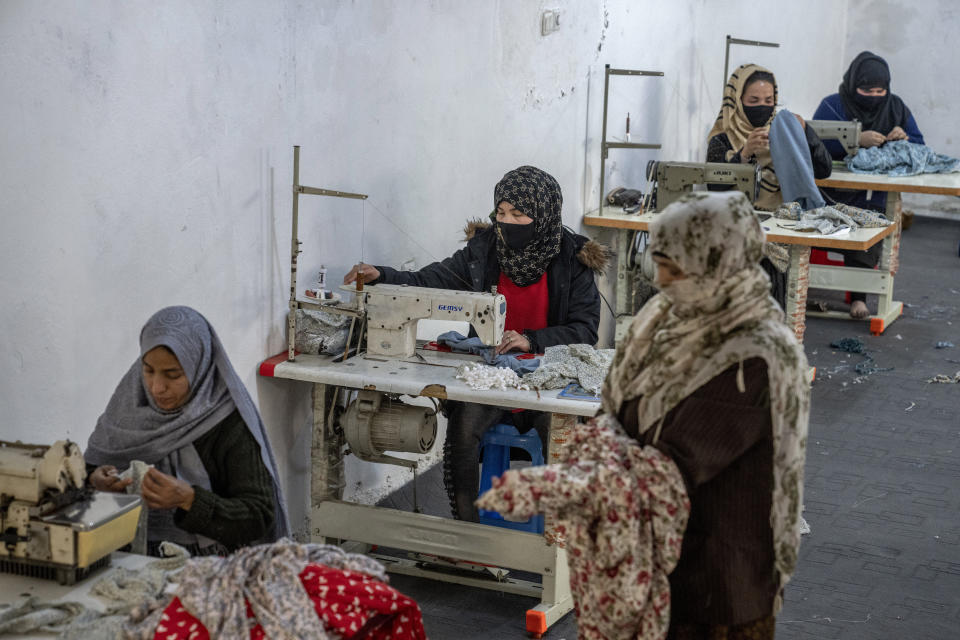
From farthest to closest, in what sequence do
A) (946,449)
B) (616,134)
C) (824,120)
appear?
(824,120), (616,134), (946,449)

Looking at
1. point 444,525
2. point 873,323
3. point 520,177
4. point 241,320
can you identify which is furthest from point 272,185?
point 873,323

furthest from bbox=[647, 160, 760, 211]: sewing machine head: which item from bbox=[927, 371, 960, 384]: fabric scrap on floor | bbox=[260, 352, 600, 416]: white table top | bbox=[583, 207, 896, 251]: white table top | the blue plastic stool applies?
bbox=[260, 352, 600, 416]: white table top

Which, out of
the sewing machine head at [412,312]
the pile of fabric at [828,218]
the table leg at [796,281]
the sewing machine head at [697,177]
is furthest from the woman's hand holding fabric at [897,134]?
the sewing machine head at [412,312]

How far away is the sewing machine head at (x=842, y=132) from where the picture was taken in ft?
25.4

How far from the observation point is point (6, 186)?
2854 mm

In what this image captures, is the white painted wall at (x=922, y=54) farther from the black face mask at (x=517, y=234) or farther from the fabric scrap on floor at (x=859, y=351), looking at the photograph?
the black face mask at (x=517, y=234)

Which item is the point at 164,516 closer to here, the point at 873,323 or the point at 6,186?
the point at 6,186

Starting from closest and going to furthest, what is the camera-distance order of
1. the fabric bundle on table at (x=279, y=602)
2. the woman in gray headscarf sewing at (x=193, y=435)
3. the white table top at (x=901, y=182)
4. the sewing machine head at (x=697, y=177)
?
the fabric bundle on table at (x=279, y=602)
the woman in gray headscarf sewing at (x=193, y=435)
the sewing machine head at (x=697, y=177)
the white table top at (x=901, y=182)

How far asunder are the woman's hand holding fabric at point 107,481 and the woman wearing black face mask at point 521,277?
163cm

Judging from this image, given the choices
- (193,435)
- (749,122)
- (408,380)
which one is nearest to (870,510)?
(408,380)

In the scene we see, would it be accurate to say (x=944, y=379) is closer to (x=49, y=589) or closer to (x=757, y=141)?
(x=757, y=141)

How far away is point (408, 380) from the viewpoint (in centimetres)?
380

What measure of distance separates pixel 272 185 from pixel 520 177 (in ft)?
3.11

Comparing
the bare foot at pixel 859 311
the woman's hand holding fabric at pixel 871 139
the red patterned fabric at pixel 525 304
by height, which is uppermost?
the woman's hand holding fabric at pixel 871 139
